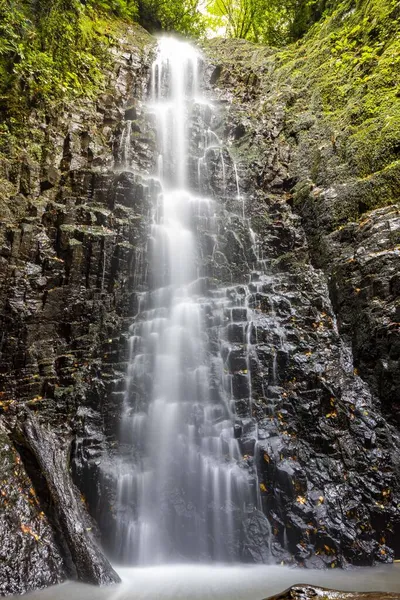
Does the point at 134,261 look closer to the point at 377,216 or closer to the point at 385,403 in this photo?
the point at 377,216

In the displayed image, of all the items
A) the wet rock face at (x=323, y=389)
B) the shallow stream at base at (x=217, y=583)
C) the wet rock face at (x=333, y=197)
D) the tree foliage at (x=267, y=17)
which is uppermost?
the tree foliage at (x=267, y=17)

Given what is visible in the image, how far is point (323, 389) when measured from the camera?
619cm

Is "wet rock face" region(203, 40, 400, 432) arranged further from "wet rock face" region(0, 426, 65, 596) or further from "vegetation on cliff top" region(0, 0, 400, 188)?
"wet rock face" region(0, 426, 65, 596)

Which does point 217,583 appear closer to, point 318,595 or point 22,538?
point 318,595

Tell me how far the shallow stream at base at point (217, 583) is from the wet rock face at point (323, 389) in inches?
12.8

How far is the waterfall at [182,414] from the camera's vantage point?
537 centimetres

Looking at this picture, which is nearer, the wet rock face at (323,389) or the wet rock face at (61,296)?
→ the wet rock face at (61,296)

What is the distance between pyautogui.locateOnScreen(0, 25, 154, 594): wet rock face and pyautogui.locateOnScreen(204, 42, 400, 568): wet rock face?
268 centimetres

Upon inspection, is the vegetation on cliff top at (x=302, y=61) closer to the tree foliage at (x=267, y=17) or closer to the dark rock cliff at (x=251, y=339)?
the tree foliage at (x=267, y=17)

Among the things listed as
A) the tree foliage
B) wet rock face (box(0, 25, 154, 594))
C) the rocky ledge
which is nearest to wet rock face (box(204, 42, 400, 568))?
the rocky ledge

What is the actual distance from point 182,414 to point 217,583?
2500 mm

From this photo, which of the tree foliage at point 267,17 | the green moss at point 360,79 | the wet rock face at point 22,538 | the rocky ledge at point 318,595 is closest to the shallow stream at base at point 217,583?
the wet rock face at point 22,538

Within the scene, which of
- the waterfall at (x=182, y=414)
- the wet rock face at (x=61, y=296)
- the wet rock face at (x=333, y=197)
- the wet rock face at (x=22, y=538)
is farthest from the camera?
the wet rock face at (x=333, y=197)

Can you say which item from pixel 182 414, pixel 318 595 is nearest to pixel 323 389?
pixel 182 414
